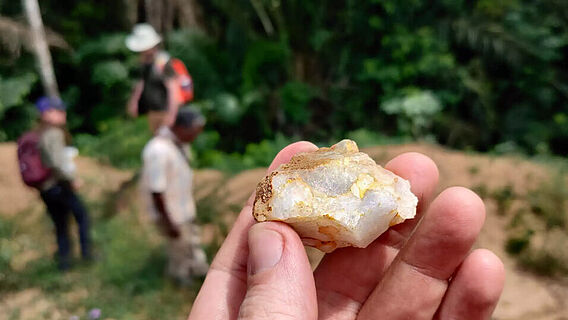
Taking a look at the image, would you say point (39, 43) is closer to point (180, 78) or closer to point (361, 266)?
point (180, 78)

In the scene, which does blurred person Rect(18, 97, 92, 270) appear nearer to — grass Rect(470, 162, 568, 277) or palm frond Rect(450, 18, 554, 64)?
grass Rect(470, 162, 568, 277)

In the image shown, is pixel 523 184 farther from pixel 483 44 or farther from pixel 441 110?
pixel 483 44

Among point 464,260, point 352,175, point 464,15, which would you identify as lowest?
point 464,15

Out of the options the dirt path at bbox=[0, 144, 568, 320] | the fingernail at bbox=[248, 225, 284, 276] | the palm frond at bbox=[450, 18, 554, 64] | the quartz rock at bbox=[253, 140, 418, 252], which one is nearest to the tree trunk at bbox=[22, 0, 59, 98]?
the dirt path at bbox=[0, 144, 568, 320]

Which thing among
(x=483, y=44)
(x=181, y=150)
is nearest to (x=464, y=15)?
(x=483, y=44)

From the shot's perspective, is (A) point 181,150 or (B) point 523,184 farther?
(B) point 523,184

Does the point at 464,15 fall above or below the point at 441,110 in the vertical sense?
above

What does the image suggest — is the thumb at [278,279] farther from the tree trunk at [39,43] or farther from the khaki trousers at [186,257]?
the tree trunk at [39,43]
